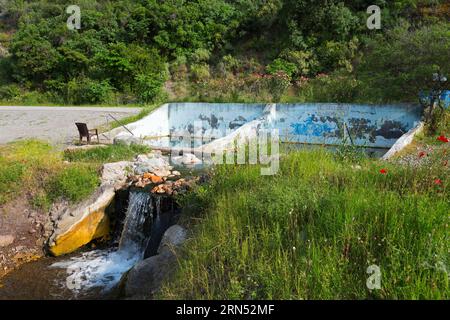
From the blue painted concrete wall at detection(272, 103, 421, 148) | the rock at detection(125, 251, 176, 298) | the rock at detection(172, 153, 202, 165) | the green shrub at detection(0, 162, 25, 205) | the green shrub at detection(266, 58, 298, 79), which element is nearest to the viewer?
the rock at detection(125, 251, 176, 298)

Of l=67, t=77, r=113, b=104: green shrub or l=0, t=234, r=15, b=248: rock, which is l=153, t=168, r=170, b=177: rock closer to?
l=0, t=234, r=15, b=248: rock

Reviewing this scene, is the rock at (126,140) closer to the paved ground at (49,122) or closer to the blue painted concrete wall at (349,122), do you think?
the paved ground at (49,122)

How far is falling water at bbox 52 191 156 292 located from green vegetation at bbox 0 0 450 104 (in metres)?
9.06

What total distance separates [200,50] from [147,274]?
20.6 metres

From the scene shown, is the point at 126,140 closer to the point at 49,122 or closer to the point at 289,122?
the point at 49,122

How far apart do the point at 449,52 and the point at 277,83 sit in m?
6.32

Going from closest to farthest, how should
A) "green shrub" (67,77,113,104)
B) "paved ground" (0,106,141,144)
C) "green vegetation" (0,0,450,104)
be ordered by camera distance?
"paved ground" (0,106,141,144)
"green vegetation" (0,0,450,104)
"green shrub" (67,77,113,104)

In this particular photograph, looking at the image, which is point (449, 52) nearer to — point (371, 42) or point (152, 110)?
point (371, 42)

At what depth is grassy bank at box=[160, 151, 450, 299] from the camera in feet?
9.50

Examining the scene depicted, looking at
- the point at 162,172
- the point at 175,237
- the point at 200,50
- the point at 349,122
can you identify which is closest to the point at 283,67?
the point at 200,50

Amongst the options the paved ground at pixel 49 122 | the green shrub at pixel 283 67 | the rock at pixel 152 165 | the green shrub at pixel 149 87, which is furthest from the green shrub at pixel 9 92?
the rock at pixel 152 165

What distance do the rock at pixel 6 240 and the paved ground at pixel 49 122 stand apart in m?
5.01

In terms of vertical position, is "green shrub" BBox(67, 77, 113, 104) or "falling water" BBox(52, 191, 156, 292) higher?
"green shrub" BBox(67, 77, 113, 104)

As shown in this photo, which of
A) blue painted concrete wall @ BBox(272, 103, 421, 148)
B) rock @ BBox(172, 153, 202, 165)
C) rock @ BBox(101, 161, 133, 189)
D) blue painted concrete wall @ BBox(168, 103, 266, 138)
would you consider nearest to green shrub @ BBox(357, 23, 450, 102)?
blue painted concrete wall @ BBox(272, 103, 421, 148)
